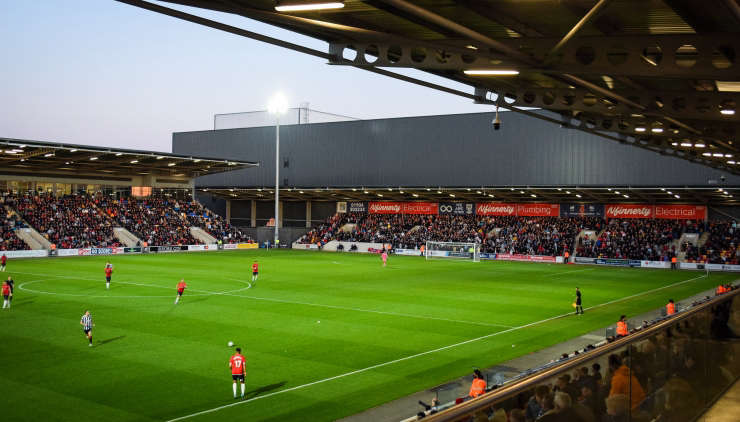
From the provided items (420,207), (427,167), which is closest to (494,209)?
(427,167)

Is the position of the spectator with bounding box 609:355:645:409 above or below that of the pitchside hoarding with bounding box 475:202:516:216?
below

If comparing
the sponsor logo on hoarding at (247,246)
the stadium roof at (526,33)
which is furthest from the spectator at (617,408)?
the sponsor logo on hoarding at (247,246)

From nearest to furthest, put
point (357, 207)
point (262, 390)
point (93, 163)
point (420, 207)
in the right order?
point (262, 390) → point (93, 163) → point (420, 207) → point (357, 207)

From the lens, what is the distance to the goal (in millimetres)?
67062

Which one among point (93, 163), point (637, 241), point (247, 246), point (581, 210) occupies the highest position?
point (93, 163)

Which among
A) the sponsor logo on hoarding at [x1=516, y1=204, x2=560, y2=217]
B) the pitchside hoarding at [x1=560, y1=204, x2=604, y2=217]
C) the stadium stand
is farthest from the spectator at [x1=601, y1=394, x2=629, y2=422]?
the sponsor logo on hoarding at [x1=516, y1=204, x2=560, y2=217]

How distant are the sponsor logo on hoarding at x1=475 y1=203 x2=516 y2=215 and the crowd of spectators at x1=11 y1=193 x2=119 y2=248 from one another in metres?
40.7

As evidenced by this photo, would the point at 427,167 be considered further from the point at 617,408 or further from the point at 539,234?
the point at 617,408

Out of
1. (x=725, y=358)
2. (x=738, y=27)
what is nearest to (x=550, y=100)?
(x=738, y=27)

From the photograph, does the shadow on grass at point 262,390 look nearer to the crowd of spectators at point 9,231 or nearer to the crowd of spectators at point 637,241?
→ the crowd of spectators at point 9,231

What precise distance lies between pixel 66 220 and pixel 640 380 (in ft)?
230

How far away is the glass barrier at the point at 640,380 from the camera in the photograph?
383 centimetres

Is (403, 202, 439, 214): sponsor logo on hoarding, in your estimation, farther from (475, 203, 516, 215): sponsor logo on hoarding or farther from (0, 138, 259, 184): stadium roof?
(0, 138, 259, 184): stadium roof

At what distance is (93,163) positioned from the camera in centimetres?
6800
